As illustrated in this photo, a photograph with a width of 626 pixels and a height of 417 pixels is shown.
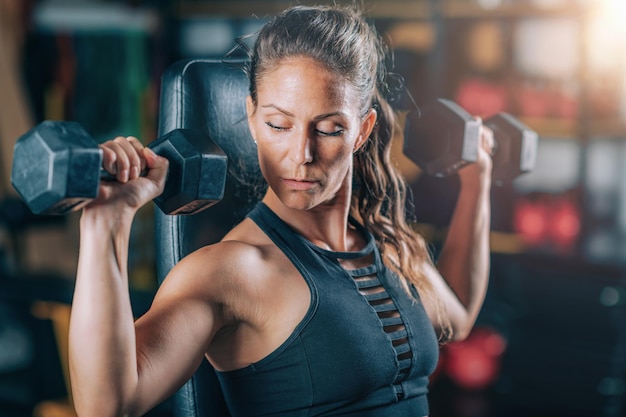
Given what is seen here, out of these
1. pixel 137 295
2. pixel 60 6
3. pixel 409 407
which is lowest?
pixel 137 295

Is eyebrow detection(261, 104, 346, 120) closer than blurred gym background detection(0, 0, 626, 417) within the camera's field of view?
Yes

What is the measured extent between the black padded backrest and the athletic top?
5cm

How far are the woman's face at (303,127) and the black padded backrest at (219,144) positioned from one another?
0.34 feet

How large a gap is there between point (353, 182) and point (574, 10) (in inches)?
101

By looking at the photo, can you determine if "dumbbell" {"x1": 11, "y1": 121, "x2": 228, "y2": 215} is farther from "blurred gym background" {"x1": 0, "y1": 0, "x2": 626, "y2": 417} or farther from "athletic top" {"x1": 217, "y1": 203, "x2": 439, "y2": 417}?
"blurred gym background" {"x1": 0, "y1": 0, "x2": 626, "y2": 417}

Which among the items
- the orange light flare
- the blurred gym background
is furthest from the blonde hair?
the orange light flare

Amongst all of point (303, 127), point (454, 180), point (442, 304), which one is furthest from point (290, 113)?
point (454, 180)

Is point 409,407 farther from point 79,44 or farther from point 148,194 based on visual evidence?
point 79,44

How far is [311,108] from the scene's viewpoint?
2.94 ft

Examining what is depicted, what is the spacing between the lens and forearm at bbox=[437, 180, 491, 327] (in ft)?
4.07

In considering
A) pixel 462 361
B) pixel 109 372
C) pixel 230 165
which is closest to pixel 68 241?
pixel 462 361

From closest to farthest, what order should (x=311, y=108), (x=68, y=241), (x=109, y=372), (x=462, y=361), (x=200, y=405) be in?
(x=109, y=372)
(x=311, y=108)
(x=200, y=405)
(x=462, y=361)
(x=68, y=241)

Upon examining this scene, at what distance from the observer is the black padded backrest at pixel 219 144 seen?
1017 millimetres

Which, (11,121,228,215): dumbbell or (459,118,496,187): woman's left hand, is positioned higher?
(11,121,228,215): dumbbell
